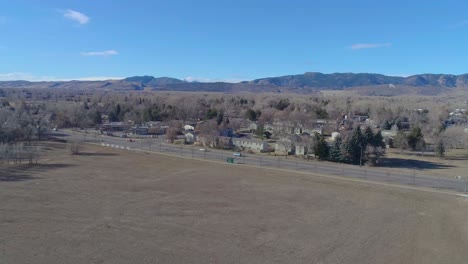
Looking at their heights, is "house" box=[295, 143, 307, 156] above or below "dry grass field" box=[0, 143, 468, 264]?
above

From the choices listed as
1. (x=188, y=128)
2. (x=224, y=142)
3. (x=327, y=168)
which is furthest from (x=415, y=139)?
(x=188, y=128)

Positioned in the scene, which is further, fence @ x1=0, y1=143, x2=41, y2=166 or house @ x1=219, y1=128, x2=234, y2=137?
house @ x1=219, y1=128, x2=234, y2=137

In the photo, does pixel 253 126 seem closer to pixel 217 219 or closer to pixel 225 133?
pixel 225 133

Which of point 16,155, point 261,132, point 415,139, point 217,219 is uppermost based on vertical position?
point 415,139

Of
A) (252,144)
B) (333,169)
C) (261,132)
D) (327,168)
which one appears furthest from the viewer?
(261,132)

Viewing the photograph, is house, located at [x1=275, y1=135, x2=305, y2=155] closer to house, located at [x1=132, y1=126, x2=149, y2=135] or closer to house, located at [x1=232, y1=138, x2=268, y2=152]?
house, located at [x1=232, y1=138, x2=268, y2=152]

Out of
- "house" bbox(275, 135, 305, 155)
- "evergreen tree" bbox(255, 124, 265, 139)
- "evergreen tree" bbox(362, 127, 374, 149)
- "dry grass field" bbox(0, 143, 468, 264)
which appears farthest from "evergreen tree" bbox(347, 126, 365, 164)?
"evergreen tree" bbox(255, 124, 265, 139)

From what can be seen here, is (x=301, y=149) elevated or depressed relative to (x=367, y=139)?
depressed
